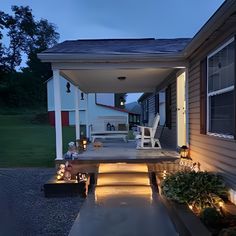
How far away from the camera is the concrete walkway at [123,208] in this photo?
4270 millimetres

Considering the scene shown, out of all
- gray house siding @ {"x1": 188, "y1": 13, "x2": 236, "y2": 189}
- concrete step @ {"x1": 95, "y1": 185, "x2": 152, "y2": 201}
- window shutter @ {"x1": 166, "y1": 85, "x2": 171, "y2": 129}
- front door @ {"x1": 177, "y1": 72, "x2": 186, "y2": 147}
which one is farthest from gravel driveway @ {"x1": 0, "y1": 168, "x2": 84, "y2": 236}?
window shutter @ {"x1": 166, "y1": 85, "x2": 171, "y2": 129}

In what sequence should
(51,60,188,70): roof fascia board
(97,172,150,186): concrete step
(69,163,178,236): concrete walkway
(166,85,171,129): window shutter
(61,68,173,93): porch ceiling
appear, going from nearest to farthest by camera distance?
1. (69,163,178,236): concrete walkway
2. (97,172,150,186): concrete step
3. (51,60,188,70): roof fascia board
4. (61,68,173,93): porch ceiling
5. (166,85,171,129): window shutter

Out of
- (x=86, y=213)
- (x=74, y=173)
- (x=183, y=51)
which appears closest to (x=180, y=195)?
(x=86, y=213)

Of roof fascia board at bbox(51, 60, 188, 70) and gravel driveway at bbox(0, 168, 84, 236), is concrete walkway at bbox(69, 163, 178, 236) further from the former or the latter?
roof fascia board at bbox(51, 60, 188, 70)

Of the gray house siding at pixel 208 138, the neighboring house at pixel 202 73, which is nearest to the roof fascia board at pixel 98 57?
the neighboring house at pixel 202 73

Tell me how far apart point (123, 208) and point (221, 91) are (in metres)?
2.39

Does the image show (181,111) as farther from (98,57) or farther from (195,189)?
(195,189)

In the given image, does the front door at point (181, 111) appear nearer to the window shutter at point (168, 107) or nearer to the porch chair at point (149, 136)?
the porch chair at point (149, 136)

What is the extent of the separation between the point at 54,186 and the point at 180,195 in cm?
259

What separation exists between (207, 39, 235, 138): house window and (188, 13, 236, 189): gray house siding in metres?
0.12

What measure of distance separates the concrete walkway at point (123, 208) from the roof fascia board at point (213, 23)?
9.00 ft

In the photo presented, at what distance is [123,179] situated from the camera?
6.75 meters

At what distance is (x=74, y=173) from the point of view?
6.78m

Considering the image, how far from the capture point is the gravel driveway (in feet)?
14.5
